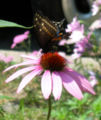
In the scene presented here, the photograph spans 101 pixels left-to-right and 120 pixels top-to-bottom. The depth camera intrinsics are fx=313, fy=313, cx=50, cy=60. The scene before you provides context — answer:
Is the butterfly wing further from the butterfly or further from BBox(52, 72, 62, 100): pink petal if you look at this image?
BBox(52, 72, 62, 100): pink petal

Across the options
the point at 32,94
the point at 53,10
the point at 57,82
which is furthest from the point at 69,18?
the point at 57,82

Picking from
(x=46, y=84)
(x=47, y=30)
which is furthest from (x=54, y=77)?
(x=47, y=30)

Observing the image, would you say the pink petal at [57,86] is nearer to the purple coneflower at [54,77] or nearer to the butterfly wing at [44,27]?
the purple coneflower at [54,77]

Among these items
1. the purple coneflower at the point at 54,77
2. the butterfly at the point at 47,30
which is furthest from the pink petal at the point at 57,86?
the butterfly at the point at 47,30

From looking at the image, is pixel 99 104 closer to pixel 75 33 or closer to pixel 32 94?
pixel 75 33

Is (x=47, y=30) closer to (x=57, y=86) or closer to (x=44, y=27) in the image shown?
(x=44, y=27)

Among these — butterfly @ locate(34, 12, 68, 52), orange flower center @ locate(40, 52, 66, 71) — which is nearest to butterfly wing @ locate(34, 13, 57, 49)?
butterfly @ locate(34, 12, 68, 52)

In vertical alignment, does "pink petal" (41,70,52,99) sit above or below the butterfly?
below
